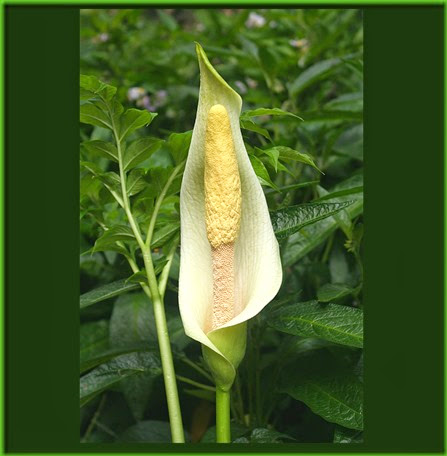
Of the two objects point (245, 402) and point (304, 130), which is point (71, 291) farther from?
point (304, 130)

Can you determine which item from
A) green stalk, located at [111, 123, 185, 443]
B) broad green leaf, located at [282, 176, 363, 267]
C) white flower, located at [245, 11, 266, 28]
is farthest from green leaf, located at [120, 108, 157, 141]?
white flower, located at [245, 11, 266, 28]

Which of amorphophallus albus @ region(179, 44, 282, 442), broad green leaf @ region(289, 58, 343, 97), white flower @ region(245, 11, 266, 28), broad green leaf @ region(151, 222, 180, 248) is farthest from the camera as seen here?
white flower @ region(245, 11, 266, 28)

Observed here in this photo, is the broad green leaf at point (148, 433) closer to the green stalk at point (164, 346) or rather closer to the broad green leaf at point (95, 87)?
the green stalk at point (164, 346)

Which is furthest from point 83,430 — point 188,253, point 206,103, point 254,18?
point 254,18

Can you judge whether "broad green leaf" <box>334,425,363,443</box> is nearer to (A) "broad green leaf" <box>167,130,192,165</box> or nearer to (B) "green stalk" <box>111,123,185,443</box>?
(B) "green stalk" <box>111,123,185,443</box>

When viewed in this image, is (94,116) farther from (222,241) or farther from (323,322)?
(323,322)

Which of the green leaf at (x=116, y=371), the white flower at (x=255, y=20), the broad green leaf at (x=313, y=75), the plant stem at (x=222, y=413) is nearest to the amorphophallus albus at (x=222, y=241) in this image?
the plant stem at (x=222, y=413)

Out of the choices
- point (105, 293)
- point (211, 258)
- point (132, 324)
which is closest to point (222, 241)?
point (211, 258)
